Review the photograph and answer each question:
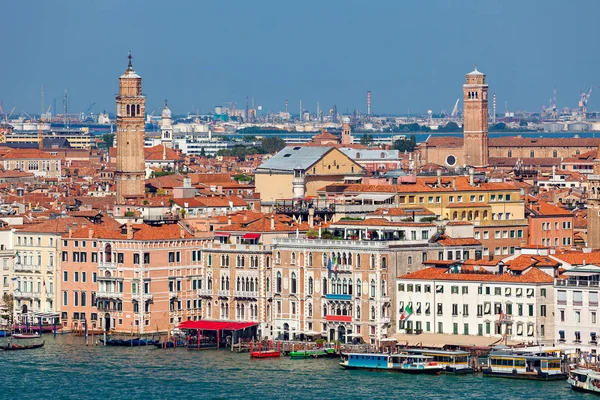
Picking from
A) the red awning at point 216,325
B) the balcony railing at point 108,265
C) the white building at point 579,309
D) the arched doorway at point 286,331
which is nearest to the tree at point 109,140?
the balcony railing at point 108,265

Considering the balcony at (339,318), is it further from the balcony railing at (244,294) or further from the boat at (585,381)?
the boat at (585,381)

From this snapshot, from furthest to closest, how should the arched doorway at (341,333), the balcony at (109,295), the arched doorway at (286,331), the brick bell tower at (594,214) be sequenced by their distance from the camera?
the brick bell tower at (594,214) → the balcony at (109,295) → the arched doorway at (286,331) → the arched doorway at (341,333)

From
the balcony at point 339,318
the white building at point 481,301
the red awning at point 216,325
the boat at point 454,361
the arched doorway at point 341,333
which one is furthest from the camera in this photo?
the red awning at point 216,325

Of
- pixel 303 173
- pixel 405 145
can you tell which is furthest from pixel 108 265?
pixel 405 145

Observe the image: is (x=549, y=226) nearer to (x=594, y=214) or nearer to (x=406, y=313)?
(x=594, y=214)

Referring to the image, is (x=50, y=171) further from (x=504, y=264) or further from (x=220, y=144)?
(x=504, y=264)

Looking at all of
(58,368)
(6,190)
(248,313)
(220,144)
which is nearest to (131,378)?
(58,368)
